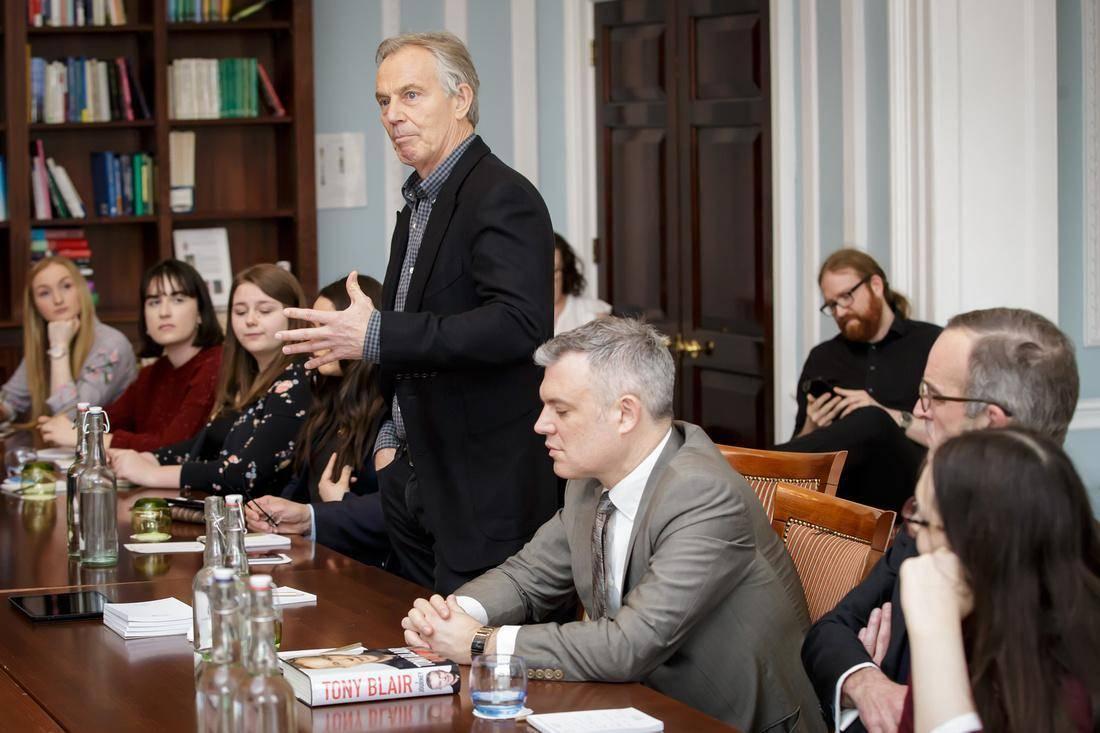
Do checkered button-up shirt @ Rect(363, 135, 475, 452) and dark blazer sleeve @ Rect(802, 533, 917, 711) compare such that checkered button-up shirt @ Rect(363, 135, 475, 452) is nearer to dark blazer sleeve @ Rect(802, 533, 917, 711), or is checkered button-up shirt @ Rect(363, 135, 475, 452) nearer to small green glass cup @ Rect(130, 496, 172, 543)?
small green glass cup @ Rect(130, 496, 172, 543)

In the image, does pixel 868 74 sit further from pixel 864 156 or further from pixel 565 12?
pixel 565 12

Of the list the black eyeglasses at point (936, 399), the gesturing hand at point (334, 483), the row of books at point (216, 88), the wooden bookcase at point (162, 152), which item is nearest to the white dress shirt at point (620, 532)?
the black eyeglasses at point (936, 399)

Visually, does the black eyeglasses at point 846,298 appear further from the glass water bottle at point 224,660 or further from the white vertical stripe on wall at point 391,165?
the glass water bottle at point 224,660

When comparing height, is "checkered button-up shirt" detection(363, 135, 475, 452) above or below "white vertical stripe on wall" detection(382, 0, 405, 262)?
below

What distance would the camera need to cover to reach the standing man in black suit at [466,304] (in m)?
2.66

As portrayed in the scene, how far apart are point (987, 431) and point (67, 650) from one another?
137 centimetres

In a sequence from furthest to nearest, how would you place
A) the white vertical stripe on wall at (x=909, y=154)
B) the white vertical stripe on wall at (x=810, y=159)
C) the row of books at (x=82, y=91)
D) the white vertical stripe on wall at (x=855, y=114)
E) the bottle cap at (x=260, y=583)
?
the row of books at (x=82, y=91)
the white vertical stripe on wall at (x=810, y=159)
the white vertical stripe on wall at (x=855, y=114)
the white vertical stripe on wall at (x=909, y=154)
the bottle cap at (x=260, y=583)

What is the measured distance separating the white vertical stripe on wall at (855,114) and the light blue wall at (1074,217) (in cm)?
62

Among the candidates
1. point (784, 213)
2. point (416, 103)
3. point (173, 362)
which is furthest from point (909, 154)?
point (173, 362)

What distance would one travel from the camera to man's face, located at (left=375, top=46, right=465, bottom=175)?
274 cm

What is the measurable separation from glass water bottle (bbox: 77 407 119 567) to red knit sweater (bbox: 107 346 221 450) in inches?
67.4

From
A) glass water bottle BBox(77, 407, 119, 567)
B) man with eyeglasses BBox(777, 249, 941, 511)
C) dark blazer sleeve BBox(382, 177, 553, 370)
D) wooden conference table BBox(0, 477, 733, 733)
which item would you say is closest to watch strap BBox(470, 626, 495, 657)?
wooden conference table BBox(0, 477, 733, 733)

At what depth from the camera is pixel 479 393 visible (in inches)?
107

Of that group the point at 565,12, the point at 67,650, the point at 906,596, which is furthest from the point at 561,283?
the point at 906,596
